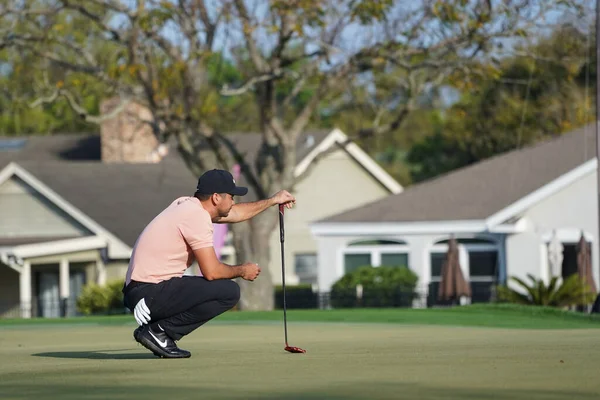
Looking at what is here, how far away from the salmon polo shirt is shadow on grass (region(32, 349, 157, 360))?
0.66m

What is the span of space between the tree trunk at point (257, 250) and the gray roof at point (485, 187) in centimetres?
506

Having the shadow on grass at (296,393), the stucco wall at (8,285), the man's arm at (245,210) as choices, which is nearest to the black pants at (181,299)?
the man's arm at (245,210)

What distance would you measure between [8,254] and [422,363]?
99.7 feet

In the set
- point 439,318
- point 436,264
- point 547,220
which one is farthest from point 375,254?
point 439,318

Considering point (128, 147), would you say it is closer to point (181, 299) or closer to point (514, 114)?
point (514, 114)

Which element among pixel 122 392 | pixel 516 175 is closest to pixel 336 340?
pixel 122 392

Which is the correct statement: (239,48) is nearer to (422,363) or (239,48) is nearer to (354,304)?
(354,304)

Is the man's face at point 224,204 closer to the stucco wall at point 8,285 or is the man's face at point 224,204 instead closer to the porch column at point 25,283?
the porch column at point 25,283

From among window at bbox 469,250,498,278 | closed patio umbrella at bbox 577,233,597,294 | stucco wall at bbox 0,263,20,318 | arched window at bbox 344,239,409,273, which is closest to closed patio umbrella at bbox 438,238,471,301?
closed patio umbrella at bbox 577,233,597,294

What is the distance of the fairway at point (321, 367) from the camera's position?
23.4 feet

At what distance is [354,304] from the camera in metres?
34.3

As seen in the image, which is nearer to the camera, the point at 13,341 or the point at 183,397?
the point at 183,397

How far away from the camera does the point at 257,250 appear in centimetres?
3312

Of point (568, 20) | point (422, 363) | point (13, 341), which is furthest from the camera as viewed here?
point (568, 20)
